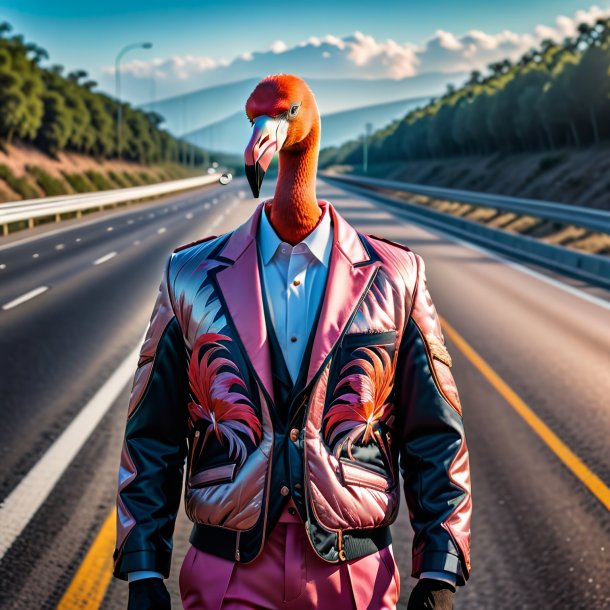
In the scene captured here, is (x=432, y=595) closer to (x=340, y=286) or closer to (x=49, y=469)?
(x=340, y=286)

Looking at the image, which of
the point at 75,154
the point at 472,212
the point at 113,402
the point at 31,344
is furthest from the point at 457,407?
the point at 75,154

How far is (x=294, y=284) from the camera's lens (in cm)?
249

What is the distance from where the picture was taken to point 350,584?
8.10 feet

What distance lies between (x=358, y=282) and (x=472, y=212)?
40280mm

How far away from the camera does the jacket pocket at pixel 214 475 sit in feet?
7.95

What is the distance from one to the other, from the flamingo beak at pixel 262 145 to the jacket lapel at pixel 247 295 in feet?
0.94

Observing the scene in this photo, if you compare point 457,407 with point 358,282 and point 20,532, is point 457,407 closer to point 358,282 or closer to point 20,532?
point 358,282

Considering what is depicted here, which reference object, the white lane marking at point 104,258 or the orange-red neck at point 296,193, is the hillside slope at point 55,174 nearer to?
the white lane marking at point 104,258

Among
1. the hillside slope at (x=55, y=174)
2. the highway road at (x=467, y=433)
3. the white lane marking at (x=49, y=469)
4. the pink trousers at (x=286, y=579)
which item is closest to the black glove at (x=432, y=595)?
the pink trousers at (x=286, y=579)

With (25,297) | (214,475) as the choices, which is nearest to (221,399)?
(214,475)

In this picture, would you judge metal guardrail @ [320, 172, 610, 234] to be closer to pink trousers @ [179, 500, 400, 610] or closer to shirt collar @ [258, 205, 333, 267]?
A: shirt collar @ [258, 205, 333, 267]

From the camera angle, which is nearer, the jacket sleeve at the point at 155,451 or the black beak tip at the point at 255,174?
the black beak tip at the point at 255,174

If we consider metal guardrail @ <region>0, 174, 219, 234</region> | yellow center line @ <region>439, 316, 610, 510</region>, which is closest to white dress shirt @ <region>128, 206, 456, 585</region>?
yellow center line @ <region>439, 316, 610, 510</region>

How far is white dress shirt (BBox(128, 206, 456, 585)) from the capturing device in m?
2.45
